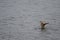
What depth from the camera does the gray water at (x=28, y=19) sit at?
4.59 feet

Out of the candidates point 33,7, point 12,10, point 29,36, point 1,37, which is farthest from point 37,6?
point 1,37

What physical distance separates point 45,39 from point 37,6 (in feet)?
1.74

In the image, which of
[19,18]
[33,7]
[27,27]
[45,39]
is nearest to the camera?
[45,39]

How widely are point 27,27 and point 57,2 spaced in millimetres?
587

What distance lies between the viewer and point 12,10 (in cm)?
167

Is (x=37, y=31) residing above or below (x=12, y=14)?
below

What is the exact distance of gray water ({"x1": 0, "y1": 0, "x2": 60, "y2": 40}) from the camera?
1399 mm

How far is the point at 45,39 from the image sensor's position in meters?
1.35

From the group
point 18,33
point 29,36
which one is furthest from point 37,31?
point 18,33

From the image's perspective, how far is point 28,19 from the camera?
1.56 metres

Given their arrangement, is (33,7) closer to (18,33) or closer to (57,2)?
(57,2)

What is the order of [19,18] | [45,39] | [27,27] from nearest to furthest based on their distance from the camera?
[45,39], [27,27], [19,18]

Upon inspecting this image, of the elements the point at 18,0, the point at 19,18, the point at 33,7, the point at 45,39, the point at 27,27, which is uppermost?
the point at 18,0

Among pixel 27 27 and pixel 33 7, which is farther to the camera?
pixel 33 7
